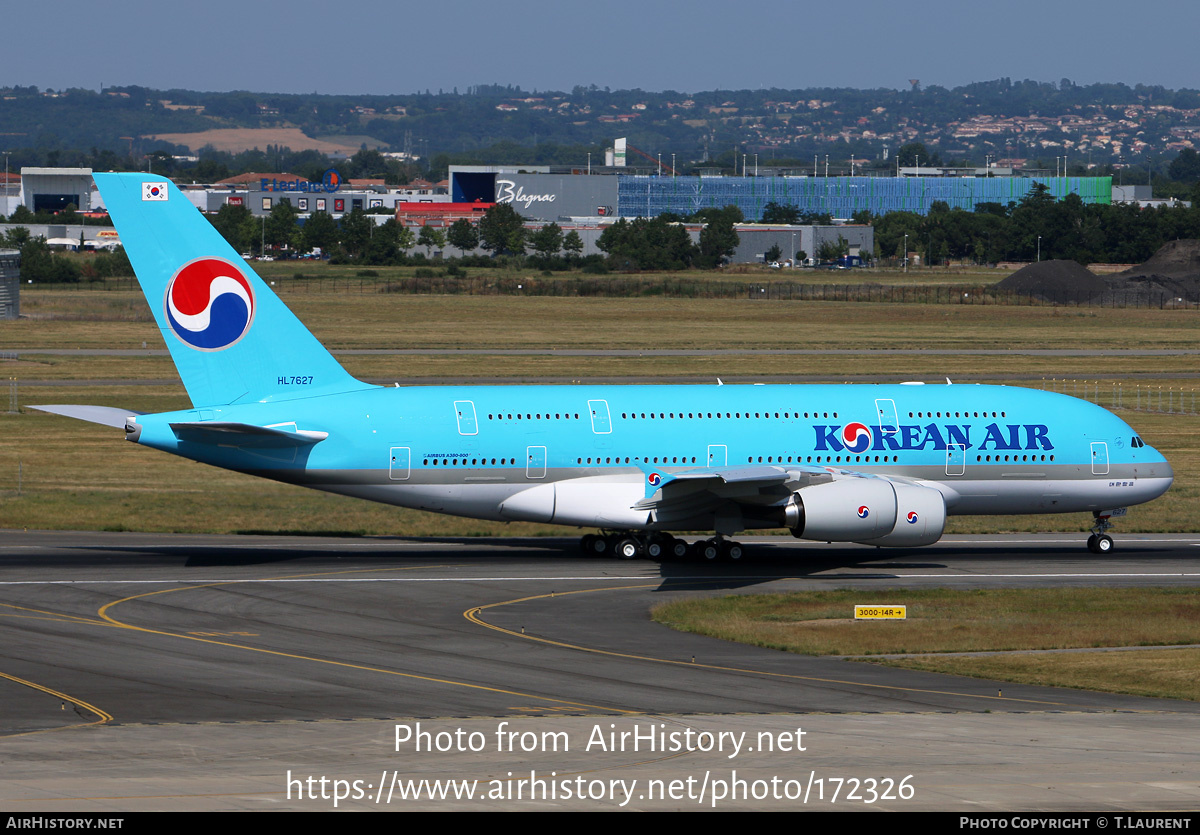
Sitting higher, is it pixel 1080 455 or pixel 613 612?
pixel 1080 455

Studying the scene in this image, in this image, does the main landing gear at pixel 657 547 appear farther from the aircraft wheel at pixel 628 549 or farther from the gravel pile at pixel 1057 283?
the gravel pile at pixel 1057 283

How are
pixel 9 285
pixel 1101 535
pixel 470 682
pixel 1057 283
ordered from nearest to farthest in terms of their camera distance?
pixel 470 682, pixel 1101 535, pixel 9 285, pixel 1057 283

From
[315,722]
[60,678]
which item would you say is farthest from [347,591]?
[315,722]

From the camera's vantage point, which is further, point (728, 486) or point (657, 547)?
point (657, 547)

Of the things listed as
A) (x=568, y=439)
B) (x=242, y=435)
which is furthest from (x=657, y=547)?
(x=242, y=435)

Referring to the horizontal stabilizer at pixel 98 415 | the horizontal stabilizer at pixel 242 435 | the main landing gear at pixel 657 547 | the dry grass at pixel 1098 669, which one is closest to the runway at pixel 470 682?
the main landing gear at pixel 657 547

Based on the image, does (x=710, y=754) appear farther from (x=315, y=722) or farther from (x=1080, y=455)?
(x=1080, y=455)

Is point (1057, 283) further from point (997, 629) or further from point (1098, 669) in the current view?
point (1098, 669)
